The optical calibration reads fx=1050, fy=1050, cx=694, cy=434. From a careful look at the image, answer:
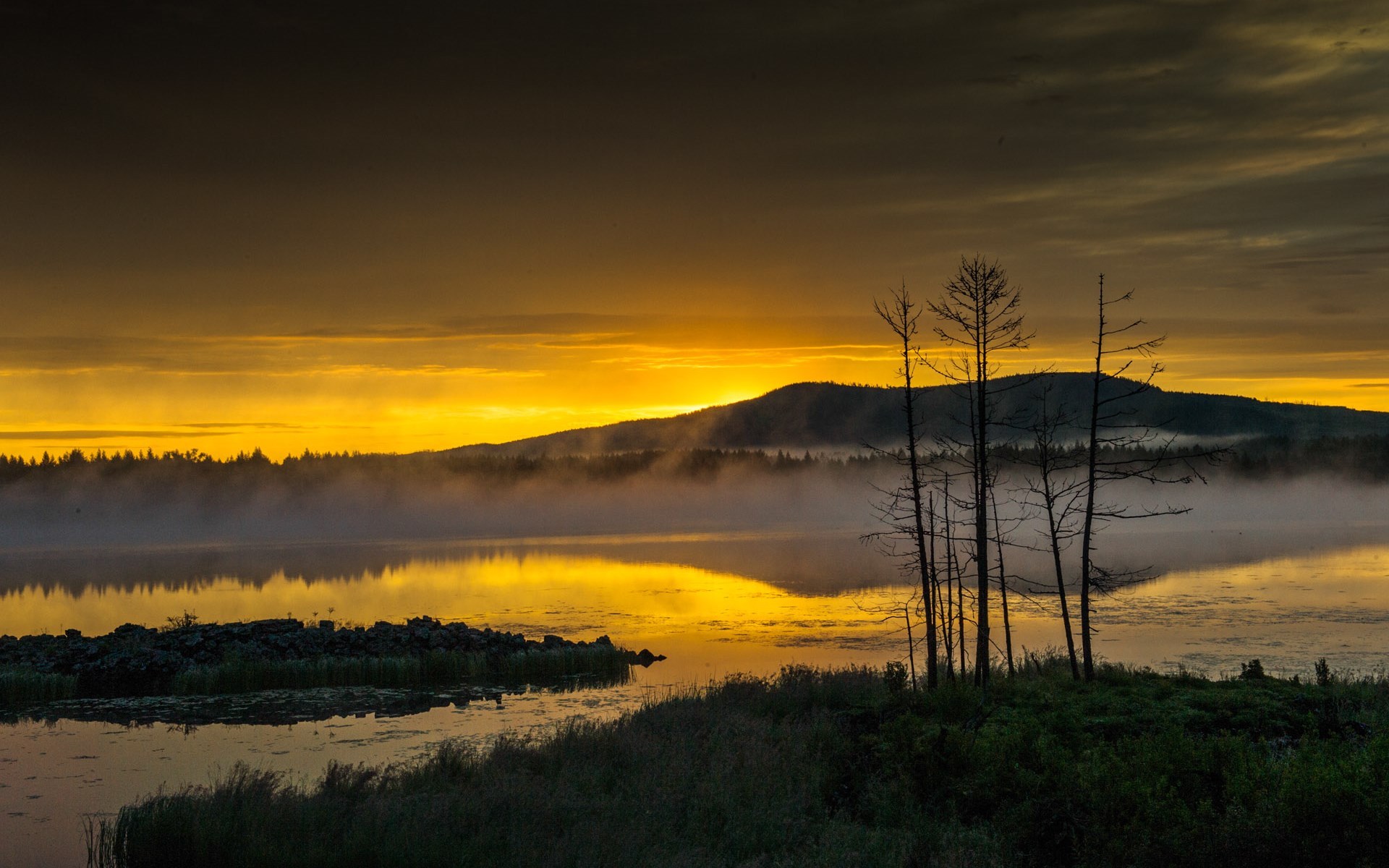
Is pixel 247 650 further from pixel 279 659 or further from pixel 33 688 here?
pixel 33 688

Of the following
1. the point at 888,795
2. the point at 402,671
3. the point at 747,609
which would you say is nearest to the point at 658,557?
the point at 747,609

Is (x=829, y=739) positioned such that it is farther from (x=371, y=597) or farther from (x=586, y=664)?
(x=371, y=597)

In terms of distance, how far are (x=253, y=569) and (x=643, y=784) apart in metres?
91.7

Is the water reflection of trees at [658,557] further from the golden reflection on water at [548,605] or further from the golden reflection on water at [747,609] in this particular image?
the golden reflection on water at [548,605]

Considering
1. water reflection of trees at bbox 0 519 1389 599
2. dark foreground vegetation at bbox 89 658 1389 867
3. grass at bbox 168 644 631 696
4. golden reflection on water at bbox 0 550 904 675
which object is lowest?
water reflection of trees at bbox 0 519 1389 599

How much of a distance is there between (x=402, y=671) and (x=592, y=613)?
19.4 m

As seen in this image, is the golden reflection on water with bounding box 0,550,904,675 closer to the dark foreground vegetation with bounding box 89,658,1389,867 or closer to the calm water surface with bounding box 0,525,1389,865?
the calm water surface with bounding box 0,525,1389,865

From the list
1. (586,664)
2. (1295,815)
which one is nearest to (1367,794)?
(1295,815)

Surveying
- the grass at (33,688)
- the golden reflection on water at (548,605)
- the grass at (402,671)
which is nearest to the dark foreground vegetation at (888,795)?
the grass at (402,671)

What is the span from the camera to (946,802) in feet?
54.9

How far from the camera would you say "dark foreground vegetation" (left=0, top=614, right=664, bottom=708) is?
116 ft

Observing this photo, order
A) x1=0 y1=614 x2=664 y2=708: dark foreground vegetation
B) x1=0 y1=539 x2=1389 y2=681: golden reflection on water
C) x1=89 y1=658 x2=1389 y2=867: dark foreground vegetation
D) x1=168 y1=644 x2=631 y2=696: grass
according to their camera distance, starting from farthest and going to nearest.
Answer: x1=0 y1=539 x2=1389 y2=681: golden reflection on water → x1=168 y1=644 x2=631 y2=696: grass → x1=0 y1=614 x2=664 y2=708: dark foreground vegetation → x1=89 y1=658 x2=1389 y2=867: dark foreground vegetation

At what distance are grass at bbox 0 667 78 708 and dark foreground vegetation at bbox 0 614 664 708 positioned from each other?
33 millimetres

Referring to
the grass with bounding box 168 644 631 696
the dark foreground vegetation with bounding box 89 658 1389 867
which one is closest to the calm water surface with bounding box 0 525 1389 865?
the grass with bounding box 168 644 631 696
